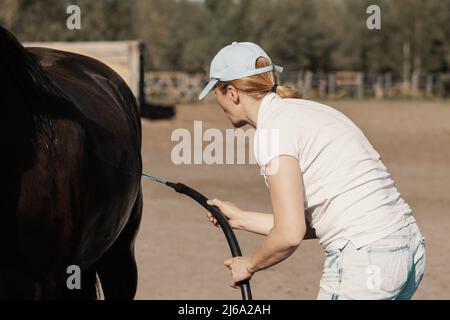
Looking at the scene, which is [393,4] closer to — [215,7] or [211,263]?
[215,7]

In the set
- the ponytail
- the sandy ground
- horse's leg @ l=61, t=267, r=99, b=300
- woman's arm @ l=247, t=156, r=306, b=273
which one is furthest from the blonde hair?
the sandy ground

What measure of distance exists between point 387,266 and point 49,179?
1191 millimetres

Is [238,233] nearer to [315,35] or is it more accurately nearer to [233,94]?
[233,94]

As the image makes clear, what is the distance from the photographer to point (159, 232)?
7.49 metres

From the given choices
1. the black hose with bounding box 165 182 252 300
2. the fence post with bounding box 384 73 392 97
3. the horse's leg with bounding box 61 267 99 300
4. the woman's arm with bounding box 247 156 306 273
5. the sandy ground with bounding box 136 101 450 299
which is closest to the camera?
the woman's arm with bounding box 247 156 306 273

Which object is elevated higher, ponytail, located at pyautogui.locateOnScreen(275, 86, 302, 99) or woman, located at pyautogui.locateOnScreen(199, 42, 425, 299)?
ponytail, located at pyautogui.locateOnScreen(275, 86, 302, 99)

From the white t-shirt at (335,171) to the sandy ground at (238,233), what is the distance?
10.1 ft

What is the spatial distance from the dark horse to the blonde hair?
705 millimetres

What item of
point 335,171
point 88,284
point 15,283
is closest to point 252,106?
point 335,171

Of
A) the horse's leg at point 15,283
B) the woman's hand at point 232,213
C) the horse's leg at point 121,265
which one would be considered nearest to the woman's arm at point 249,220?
the woman's hand at point 232,213

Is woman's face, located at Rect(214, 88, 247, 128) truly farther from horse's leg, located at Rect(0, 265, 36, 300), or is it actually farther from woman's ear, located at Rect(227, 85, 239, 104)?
horse's leg, located at Rect(0, 265, 36, 300)

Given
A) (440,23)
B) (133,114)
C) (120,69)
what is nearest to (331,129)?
(133,114)

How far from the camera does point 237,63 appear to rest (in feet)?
7.72

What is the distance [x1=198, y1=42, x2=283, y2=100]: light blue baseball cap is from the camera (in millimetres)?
2352
